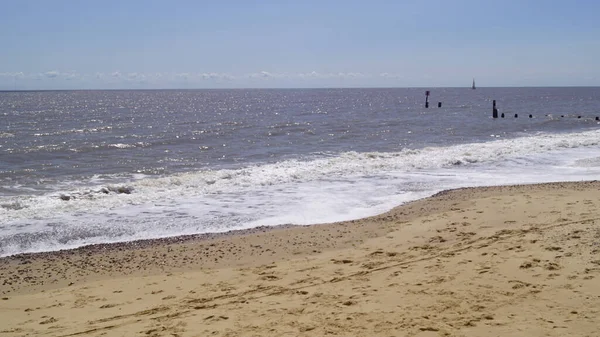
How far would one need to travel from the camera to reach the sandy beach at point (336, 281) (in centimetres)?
568

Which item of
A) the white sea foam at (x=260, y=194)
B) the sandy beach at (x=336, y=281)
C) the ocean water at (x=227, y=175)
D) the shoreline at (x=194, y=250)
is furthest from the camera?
the ocean water at (x=227, y=175)

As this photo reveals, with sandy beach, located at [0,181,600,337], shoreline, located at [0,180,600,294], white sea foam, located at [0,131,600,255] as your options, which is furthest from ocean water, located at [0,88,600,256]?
sandy beach, located at [0,181,600,337]

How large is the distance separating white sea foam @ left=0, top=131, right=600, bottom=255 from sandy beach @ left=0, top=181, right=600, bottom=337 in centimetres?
115

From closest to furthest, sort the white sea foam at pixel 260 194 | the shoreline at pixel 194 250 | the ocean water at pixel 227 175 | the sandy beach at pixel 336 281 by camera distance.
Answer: the sandy beach at pixel 336 281
the shoreline at pixel 194 250
the white sea foam at pixel 260 194
the ocean water at pixel 227 175

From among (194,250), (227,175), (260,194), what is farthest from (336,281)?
(227,175)

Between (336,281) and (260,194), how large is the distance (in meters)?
7.70

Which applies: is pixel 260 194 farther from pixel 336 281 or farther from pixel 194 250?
pixel 336 281

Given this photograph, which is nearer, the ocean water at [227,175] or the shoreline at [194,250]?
the shoreline at [194,250]

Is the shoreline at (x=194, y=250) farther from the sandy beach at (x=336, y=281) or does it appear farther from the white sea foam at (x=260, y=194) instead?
the white sea foam at (x=260, y=194)

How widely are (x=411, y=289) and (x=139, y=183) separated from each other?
455 inches

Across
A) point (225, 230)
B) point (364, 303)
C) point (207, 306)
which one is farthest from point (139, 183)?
point (364, 303)

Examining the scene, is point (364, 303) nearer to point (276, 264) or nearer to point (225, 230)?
point (276, 264)

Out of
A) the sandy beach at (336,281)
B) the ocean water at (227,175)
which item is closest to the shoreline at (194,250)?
the sandy beach at (336,281)

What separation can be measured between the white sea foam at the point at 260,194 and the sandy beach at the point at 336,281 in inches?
45.4
